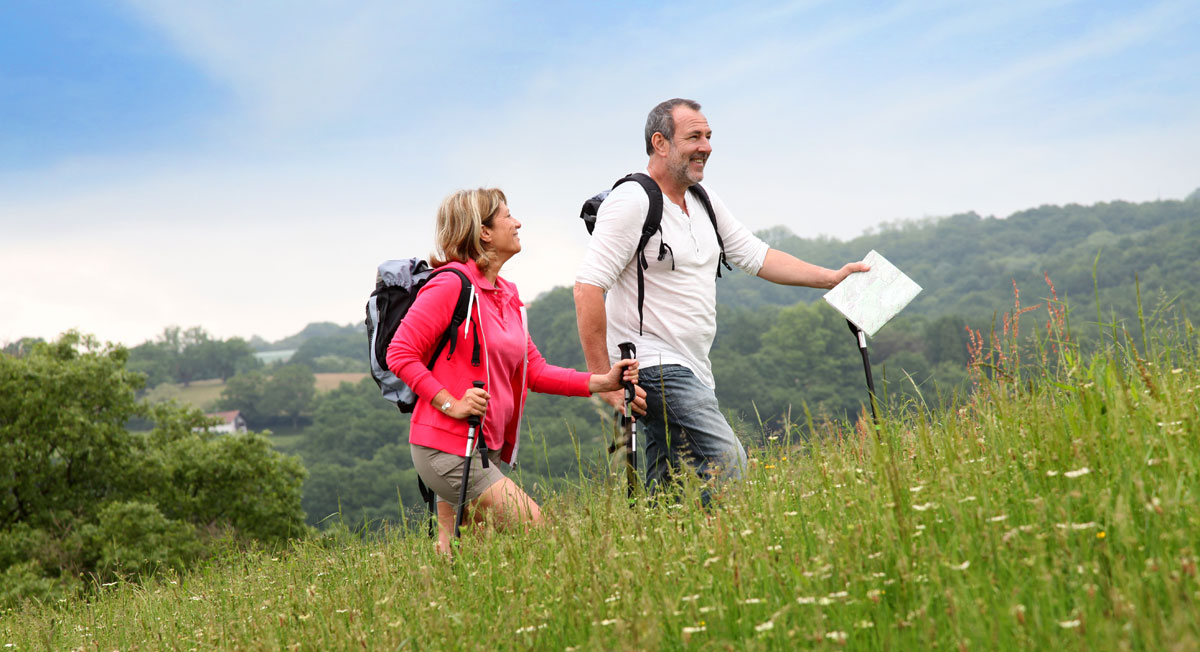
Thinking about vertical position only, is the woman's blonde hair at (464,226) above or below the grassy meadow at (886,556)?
above

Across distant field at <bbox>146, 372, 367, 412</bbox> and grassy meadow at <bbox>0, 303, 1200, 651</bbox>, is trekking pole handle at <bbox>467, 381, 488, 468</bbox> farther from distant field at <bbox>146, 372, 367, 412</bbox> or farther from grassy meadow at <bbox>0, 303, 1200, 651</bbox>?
distant field at <bbox>146, 372, 367, 412</bbox>

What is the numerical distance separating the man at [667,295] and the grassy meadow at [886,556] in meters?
0.61

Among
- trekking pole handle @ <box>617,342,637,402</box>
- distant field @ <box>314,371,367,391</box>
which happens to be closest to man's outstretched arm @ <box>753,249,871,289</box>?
trekking pole handle @ <box>617,342,637,402</box>

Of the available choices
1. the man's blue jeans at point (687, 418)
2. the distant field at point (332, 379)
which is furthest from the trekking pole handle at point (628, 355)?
the distant field at point (332, 379)

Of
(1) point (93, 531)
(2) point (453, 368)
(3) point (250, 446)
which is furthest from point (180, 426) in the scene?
(2) point (453, 368)

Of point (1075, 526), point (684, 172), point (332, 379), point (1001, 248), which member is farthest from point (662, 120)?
point (1001, 248)

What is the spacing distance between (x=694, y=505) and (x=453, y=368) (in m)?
1.49

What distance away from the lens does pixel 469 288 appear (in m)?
4.50

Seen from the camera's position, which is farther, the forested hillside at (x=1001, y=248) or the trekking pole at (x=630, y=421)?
the forested hillside at (x=1001, y=248)

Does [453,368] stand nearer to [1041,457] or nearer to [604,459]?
[604,459]

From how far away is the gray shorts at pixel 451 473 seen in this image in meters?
4.39

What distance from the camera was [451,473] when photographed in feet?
14.5

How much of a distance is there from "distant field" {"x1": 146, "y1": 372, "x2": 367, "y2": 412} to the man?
95102 millimetres

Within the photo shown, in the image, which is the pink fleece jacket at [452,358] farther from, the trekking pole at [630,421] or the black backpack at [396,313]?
the trekking pole at [630,421]
